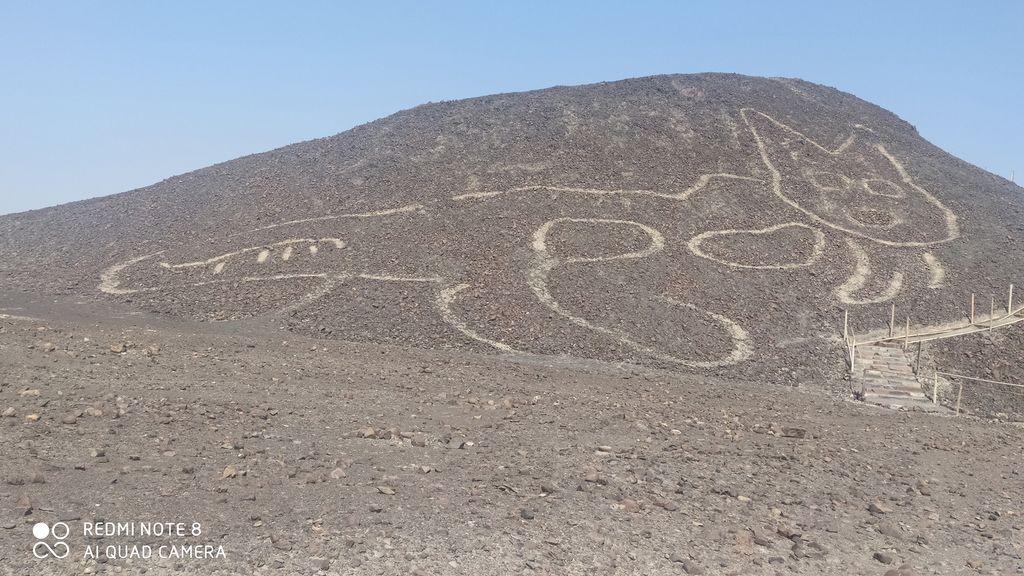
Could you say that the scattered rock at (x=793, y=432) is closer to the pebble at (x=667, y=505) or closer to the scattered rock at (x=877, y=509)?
the scattered rock at (x=877, y=509)

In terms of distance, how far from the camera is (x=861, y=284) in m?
17.8

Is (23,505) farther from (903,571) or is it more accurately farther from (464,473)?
(903,571)

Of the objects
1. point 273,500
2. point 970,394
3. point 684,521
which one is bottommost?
point 970,394

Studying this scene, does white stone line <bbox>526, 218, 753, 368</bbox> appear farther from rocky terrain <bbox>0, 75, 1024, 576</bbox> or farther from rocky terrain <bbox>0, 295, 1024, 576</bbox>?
rocky terrain <bbox>0, 295, 1024, 576</bbox>

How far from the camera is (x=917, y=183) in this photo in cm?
2273

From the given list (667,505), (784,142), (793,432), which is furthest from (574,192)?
(667,505)

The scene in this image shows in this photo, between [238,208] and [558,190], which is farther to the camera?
[238,208]

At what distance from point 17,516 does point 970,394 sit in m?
14.7

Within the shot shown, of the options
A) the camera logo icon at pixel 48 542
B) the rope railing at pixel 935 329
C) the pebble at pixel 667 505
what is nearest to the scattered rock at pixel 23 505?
the camera logo icon at pixel 48 542

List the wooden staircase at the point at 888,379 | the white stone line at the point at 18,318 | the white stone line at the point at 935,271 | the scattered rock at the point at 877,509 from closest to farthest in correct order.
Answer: the scattered rock at the point at 877,509 < the wooden staircase at the point at 888,379 < the white stone line at the point at 18,318 < the white stone line at the point at 935,271

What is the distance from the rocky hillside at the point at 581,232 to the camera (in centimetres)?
1576

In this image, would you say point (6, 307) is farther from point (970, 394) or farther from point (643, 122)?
point (970, 394)

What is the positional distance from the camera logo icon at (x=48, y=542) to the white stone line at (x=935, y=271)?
17.7 m

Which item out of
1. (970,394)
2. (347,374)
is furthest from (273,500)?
(970,394)
